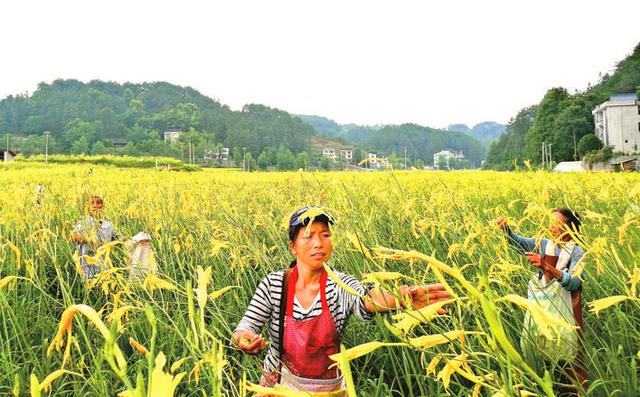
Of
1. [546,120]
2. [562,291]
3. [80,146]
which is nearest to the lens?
[562,291]

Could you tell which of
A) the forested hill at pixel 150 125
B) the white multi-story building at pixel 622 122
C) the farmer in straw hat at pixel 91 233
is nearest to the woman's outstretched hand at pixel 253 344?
the farmer in straw hat at pixel 91 233

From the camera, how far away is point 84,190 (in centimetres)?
375

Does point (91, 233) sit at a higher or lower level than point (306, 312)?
higher

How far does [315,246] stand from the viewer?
66.0 inches

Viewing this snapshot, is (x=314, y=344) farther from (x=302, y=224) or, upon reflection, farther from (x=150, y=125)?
(x=150, y=125)

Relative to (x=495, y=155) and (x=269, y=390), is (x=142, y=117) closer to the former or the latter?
(x=495, y=155)

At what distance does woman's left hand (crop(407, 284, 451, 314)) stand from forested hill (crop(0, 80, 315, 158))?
59038mm

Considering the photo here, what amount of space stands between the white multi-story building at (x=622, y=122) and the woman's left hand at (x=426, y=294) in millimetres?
50727

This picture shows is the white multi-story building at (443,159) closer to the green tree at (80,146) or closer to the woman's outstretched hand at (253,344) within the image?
the green tree at (80,146)

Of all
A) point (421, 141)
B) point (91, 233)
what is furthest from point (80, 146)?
point (421, 141)

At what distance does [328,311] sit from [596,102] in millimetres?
58202

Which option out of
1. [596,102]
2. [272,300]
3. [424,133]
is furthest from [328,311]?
[424,133]

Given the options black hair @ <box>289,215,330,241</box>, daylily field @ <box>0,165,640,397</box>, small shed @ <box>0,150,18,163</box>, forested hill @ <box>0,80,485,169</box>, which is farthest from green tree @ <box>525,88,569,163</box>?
black hair @ <box>289,215,330,241</box>

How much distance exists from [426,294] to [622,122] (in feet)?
172
